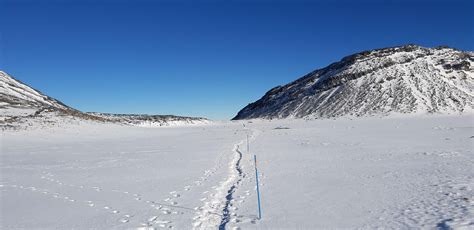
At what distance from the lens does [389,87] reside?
10000 cm

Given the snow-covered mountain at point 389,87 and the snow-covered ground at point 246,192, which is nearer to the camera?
the snow-covered ground at point 246,192

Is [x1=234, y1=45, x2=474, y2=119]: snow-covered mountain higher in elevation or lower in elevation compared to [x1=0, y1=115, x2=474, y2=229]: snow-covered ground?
higher

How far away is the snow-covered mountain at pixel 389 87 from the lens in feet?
285

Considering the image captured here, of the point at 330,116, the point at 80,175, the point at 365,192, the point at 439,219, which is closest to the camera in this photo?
the point at 439,219

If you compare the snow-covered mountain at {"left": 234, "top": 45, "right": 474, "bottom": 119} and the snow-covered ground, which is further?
the snow-covered mountain at {"left": 234, "top": 45, "right": 474, "bottom": 119}

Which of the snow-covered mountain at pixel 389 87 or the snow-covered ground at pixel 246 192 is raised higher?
the snow-covered mountain at pixel 389 87

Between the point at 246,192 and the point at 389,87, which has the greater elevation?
the point at 389,87

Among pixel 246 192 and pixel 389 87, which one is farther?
pixel 389 87

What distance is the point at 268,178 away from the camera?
14750 mm

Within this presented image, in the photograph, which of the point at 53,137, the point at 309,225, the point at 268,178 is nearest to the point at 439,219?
the point at 309,225

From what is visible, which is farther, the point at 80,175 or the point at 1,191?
the point at 80,175

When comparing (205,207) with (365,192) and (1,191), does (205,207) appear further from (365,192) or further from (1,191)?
(1,191)

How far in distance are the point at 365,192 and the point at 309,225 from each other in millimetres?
3904

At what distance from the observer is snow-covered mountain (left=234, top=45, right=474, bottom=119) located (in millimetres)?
86750
